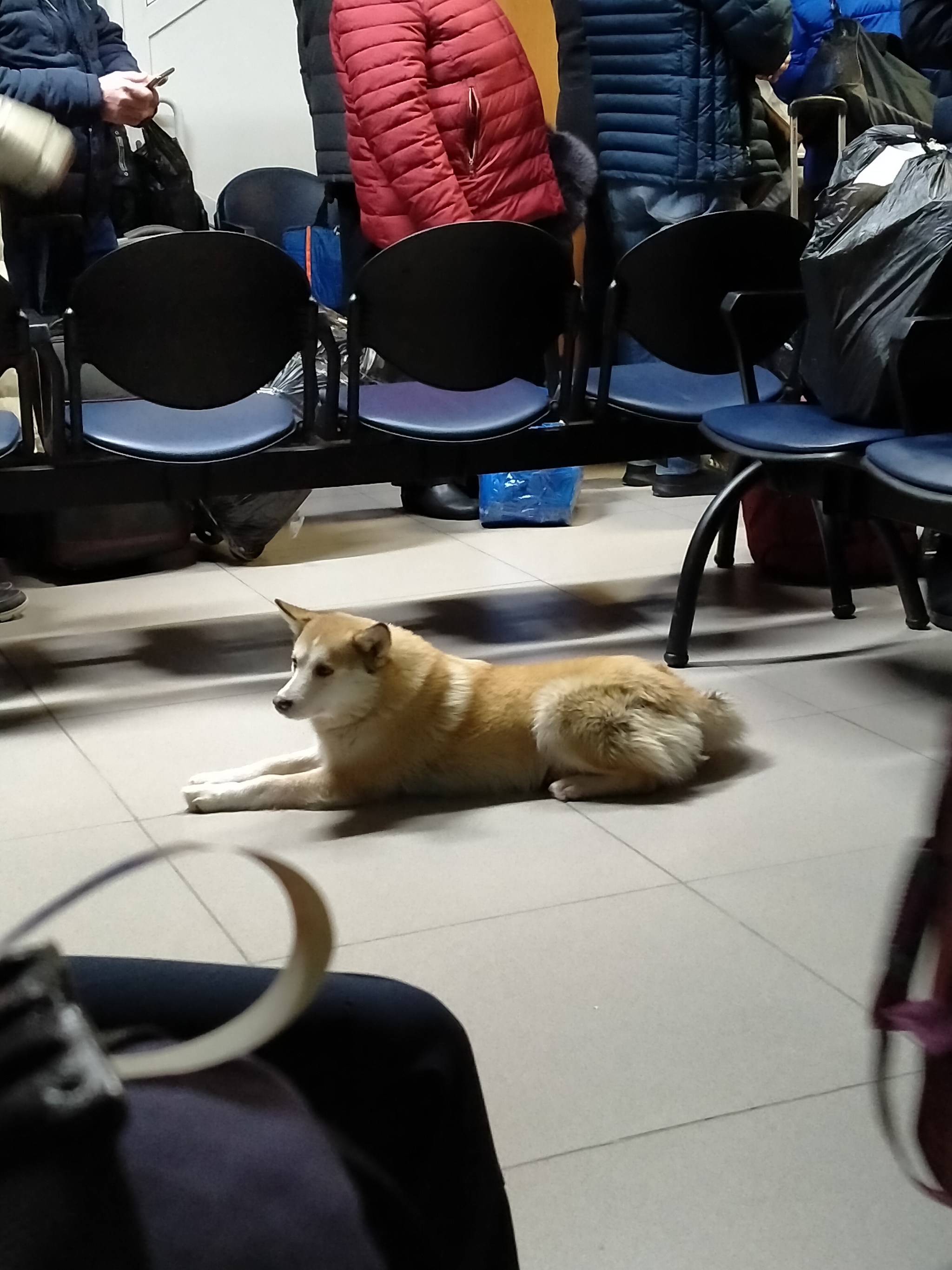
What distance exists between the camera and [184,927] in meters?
2.19

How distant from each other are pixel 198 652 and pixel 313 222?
12.6 feet

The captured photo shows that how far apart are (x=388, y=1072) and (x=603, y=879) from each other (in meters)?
1.56

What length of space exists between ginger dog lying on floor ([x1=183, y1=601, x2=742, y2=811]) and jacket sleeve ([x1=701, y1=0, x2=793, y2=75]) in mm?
2438

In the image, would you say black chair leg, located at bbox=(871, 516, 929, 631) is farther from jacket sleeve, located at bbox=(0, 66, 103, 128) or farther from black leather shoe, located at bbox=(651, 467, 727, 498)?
jacket sleeve, located at bbox=(0, 66, 103, 128)

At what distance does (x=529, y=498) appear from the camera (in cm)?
487

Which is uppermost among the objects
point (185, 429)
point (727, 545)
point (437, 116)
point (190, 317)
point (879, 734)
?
point (437, 116)

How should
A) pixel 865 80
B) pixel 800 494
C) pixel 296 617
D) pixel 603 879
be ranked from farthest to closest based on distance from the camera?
1. pixel 865 80
2. pixel 800 494
3. pixel 296 617
4. pixel 603 879

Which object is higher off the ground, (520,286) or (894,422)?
(520,286)

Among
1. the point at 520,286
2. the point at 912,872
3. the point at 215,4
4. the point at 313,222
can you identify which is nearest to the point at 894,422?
the point at 520,286

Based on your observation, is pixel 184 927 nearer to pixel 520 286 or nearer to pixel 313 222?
pixel 520 286

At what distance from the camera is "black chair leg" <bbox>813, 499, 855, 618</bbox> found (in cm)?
375

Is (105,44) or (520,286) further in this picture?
(105,44)

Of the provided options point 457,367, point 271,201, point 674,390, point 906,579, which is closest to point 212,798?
point 457,367

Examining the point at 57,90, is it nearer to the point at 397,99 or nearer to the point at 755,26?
the point at 397,99
